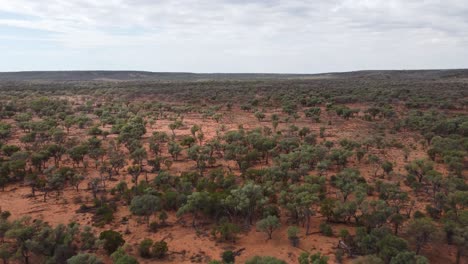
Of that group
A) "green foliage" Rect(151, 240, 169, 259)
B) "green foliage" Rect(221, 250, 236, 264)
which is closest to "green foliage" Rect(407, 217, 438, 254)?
"green foliage" Rect(221, 250, 236, 264)

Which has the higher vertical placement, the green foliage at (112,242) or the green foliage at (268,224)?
the green foliage at (268,224)

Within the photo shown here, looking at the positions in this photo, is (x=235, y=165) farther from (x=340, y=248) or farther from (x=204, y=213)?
(x=340, y=248)

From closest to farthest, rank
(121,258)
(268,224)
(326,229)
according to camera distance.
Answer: (121,258)
(268,224)
(326,229)

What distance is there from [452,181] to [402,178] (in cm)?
415

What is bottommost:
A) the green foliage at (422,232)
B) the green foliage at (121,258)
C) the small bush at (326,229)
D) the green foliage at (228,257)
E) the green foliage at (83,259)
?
the green foliage at (228,257)

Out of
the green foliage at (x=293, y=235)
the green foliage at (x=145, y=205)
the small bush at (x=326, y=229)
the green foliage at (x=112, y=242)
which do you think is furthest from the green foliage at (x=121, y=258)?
the small bush at (x=326, y=229)

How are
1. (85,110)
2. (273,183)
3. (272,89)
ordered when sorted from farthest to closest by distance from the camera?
(272,89), (85,110), (273,183)

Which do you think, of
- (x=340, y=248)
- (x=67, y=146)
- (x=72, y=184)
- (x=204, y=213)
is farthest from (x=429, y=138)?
(x=67, y=146)

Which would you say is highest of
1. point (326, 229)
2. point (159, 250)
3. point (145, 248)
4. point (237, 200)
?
point (237, 200)

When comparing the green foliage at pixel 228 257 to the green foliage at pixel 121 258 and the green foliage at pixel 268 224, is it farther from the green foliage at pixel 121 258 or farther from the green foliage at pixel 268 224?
the green foliage at pixel 121 258

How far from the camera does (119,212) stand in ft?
66.3

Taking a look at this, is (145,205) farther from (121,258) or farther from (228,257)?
(228,257)

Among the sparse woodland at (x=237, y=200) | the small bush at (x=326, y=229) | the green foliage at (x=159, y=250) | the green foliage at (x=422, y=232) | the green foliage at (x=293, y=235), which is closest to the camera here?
the green foliage at (x=422, y=232)

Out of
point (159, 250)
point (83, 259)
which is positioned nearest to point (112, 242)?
point (83, 259)
